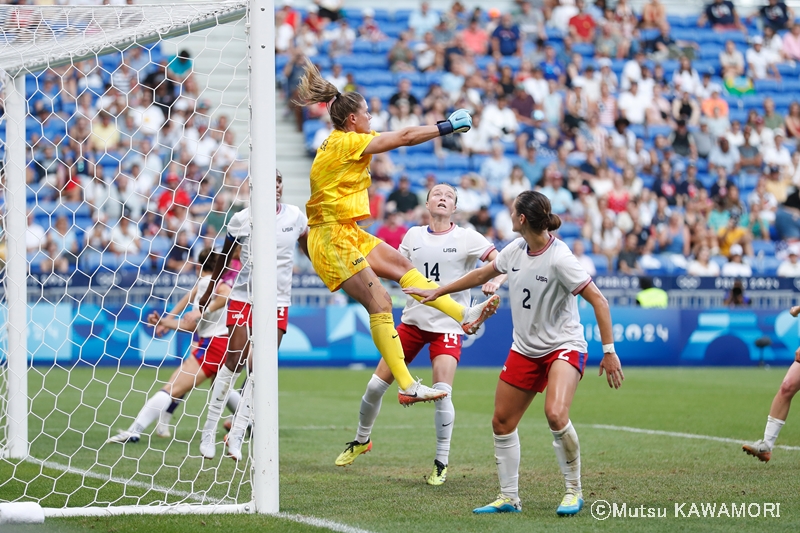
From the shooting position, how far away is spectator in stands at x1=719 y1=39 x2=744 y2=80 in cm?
2728

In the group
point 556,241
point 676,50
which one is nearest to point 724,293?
point 676,50

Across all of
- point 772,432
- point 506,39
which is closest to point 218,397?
point 772,432

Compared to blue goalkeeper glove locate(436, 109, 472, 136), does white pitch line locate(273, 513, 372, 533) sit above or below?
below

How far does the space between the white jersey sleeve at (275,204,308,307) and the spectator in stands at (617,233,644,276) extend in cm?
1279

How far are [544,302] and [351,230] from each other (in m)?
1.51

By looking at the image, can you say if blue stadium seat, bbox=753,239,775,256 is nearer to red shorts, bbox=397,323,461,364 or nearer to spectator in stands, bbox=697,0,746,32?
spectator in stands, bbox=697,0,746,32

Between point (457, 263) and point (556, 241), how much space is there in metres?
1.93

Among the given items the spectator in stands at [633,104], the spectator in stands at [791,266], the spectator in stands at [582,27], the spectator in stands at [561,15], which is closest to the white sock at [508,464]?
the spectator in stands at [791,266]

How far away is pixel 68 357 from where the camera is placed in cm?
1733

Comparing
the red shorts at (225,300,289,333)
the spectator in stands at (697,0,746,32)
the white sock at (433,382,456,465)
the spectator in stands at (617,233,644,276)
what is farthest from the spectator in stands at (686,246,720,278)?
the white sock at (433,382,456,465)

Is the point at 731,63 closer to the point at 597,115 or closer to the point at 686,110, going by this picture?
the point at 686,110

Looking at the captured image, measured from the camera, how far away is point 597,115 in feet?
82.1

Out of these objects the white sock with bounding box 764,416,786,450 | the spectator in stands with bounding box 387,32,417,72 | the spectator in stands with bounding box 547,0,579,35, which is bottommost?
the white sock with bounding box 764,416,786,450

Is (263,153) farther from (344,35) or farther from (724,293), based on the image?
(344,35)
